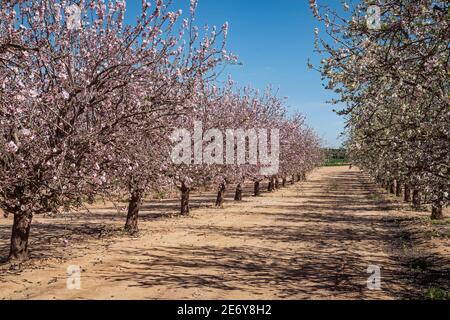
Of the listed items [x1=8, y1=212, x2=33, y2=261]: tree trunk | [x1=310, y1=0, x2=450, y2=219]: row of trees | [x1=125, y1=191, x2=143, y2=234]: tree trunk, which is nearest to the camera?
[x1=310, y1=0, x2=450, y2=219]: row of trees

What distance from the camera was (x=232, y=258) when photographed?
51.9ft

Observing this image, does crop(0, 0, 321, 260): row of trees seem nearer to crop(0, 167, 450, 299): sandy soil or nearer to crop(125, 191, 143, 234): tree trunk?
crop(0, 167, 450, 299): sandy soil

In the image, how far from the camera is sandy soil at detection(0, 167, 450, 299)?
11.7 meters

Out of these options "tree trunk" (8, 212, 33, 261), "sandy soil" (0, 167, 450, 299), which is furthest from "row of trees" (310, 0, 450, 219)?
"tree trunk" (8, 212, 33, 261)

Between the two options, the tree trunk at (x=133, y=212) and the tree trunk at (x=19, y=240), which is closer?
the tree trunk at (x=19, y=240)

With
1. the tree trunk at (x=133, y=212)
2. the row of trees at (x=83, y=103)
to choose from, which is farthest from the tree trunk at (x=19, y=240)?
the tree trunk at (x=133, y=212)

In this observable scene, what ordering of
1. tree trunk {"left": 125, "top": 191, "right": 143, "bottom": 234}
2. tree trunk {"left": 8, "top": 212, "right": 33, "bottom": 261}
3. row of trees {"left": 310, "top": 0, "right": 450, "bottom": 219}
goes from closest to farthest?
row of trees {"left": 310, "top": 0, "right": 450, "bottom": 219}
tree trunk {"left": 8, "top": 212, "right": 33, "bottom": 261}
tree trunk {"left": 125, "top": 191, "right": 143, "bottom": 234}

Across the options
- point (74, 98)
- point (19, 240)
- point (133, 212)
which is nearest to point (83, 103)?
point (74, 98)

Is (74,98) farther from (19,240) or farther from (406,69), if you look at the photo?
(406,69)

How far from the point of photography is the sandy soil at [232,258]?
11.7 meters

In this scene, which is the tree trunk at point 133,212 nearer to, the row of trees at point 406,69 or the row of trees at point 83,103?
the row of trees at point 83,103
